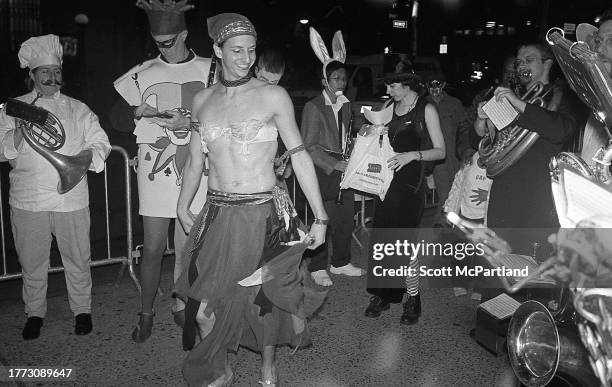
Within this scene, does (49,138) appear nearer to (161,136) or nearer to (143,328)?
(161,136)

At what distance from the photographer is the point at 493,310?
429cm

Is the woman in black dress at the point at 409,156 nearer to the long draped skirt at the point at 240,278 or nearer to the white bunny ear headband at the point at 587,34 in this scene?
the long draped skirt at the point at 240,278

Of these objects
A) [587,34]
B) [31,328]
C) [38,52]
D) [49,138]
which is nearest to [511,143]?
[587,34]

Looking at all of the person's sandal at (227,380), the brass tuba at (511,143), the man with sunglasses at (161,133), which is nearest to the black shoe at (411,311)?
the brass tuba at (511,143)

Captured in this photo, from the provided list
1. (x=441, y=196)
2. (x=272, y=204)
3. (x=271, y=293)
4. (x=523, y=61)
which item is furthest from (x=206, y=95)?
(x=441, y=196)

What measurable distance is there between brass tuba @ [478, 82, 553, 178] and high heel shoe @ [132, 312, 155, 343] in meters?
2.63

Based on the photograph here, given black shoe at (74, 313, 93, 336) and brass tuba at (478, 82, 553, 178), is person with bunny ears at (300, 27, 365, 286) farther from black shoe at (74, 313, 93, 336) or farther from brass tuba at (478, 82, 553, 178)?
black shoe at (74, 313, 93, 336)

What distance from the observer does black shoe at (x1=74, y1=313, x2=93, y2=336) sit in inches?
181

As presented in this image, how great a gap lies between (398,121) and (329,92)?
3.70 feet

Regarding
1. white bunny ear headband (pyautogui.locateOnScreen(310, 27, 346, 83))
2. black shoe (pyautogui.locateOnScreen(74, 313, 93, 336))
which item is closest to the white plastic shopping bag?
white bunny ear headband (pyautogui.locateOnScreen(310, 27, 346, 83))

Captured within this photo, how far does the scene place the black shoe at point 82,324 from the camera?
460 cm

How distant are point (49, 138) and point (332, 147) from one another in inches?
98.0

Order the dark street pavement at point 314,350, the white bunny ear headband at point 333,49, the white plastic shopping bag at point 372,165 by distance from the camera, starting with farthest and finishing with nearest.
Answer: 1. the white bunny ear headband at point 333,49
2. the white plastic shopping bag at point 372,165
3. the dark street pavement at point 314,350

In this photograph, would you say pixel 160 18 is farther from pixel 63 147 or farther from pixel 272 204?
pixel 272 204
